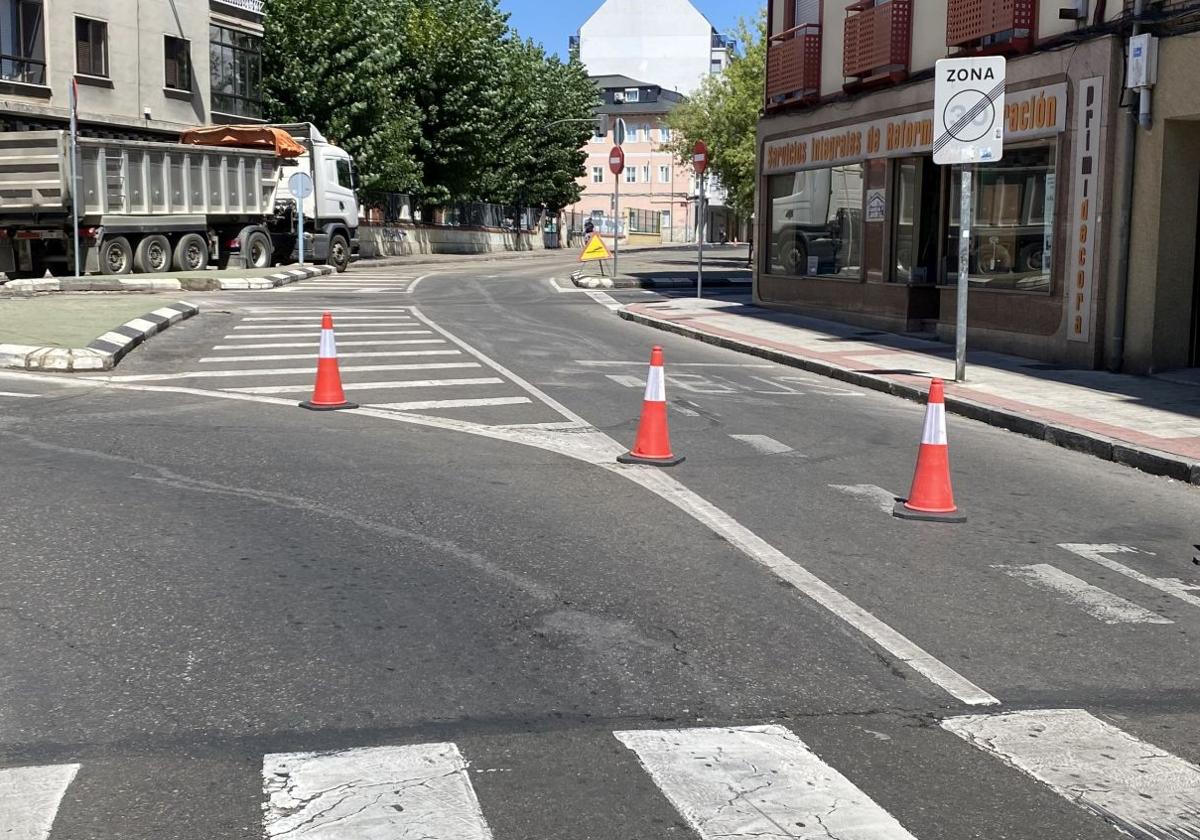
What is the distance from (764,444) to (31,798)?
7289 millimetres

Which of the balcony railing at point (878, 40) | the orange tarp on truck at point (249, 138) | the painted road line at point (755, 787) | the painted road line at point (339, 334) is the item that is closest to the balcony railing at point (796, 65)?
the balcony railing at point (878, 40)

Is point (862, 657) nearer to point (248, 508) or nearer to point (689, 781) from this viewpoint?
point (689, 781)

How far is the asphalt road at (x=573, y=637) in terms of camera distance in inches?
151

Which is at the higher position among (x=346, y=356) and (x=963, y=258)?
(x=963, y=258)

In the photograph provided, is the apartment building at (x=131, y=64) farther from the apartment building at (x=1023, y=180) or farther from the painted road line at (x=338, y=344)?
the apartment building at (x=1023, y=180)

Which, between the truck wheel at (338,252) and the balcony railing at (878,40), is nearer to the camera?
the balcony railing at (878,40)

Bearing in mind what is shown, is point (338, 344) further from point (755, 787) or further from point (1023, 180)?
point (755, 787)

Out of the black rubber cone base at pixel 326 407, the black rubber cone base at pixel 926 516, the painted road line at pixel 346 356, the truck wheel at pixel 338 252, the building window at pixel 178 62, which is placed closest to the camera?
the black rubber cone base at pixel 926 516

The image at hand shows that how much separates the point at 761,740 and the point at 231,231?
32707 millimetres

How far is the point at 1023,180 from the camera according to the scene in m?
17.4

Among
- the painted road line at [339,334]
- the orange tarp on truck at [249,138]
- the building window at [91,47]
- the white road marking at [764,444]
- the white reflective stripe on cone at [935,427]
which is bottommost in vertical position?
the white road marking at [764,444]

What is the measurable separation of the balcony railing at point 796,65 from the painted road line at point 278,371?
1118 cm

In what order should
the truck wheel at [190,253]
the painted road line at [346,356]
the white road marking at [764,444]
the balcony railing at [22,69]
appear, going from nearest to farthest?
the white road marking at [764,444] < the painted road line at [346,356] < the truck wheel at [190,253] < the balcony railing at [22,69]

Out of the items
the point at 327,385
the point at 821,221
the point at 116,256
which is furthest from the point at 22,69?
the point at 327,385
